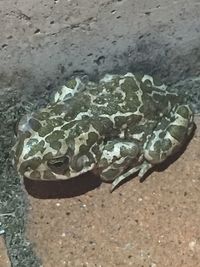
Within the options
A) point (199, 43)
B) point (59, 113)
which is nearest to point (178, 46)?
point (199, 43)

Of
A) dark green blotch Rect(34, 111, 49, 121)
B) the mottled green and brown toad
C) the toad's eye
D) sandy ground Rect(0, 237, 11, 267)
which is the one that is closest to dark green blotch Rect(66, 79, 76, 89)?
the mottled green and brown toad

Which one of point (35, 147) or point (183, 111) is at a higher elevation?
point (35, 147)

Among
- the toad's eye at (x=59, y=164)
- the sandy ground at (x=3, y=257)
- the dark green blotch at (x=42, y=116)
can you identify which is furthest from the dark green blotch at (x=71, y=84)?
the sandy ground at (x=3, y=257)

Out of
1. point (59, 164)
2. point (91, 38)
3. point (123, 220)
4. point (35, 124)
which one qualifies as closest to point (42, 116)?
point (35, 124)

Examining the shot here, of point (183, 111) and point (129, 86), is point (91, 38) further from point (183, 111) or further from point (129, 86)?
point (183, 111)

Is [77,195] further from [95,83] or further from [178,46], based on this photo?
[178,46]

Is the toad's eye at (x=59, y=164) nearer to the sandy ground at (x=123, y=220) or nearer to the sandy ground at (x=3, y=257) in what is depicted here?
the sandy ground at (x=123, y=220)

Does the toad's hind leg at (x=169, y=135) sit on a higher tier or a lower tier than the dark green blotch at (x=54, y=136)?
lower
